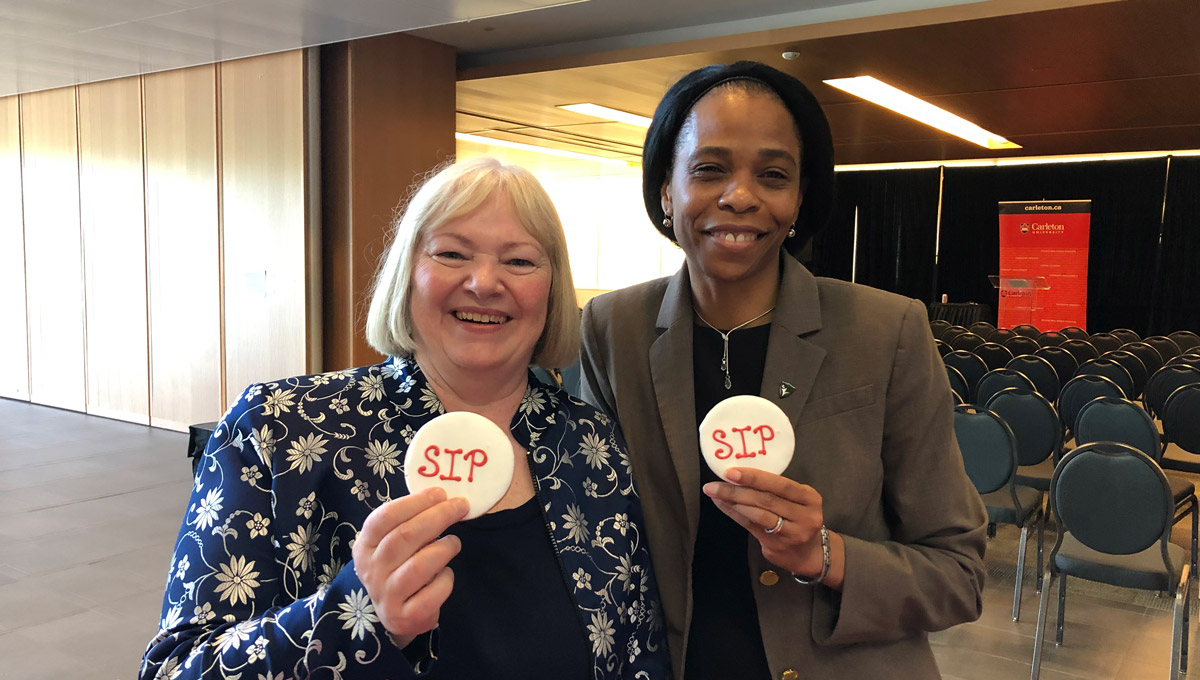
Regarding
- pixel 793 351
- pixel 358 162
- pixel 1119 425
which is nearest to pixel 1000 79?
pixel 1119 425

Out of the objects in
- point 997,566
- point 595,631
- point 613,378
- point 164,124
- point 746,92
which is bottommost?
point 997,566

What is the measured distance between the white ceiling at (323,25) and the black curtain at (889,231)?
32.5 feet

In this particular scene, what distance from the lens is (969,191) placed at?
56.3 ft

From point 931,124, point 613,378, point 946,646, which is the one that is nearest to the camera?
point 613,378

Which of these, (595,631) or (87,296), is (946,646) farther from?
(87,296)

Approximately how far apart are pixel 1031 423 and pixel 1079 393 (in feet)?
3.56

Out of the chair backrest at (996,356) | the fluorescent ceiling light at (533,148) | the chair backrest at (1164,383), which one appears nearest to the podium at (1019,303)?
the chair backrest at (996,356)

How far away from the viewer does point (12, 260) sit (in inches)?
436

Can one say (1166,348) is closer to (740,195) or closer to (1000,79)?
(1000,79)

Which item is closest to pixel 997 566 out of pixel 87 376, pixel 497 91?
pixel 497 91

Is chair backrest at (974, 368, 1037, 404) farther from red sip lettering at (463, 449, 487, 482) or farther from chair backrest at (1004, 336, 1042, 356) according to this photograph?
red sip lettering at (463, 449, 487, 482)

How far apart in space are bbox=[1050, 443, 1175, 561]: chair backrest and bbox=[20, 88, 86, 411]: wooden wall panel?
10.5 metres

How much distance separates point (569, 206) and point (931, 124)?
382 inches

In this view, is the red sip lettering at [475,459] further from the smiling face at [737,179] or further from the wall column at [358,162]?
the wall column at [358,162]
